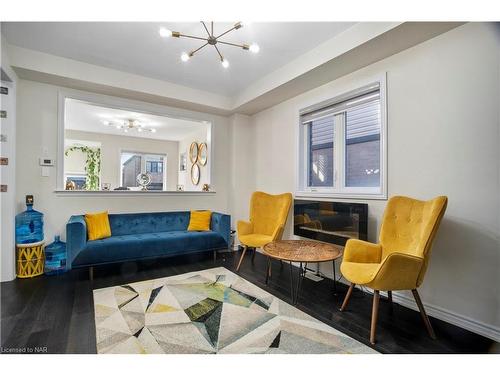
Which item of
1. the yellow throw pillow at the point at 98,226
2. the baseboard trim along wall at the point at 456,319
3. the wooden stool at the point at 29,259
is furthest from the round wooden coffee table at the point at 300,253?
the wooden stool at the point at 29,259

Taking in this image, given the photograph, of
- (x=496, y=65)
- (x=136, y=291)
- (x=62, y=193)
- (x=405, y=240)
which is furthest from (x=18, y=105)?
(x=496, y=65)

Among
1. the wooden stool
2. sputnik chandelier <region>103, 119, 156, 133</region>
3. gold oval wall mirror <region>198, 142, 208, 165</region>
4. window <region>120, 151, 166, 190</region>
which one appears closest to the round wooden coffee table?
the wooden stool

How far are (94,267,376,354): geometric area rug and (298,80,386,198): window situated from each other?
153 cm

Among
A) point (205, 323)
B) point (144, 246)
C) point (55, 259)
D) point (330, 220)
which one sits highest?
point (330, 220)

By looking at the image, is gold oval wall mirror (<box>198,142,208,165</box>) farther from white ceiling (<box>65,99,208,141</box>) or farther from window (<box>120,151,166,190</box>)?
window (<box>120,151,166,190</box>)

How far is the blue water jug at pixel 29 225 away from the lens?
2.89 m

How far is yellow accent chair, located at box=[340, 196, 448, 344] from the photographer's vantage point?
5.79 ft

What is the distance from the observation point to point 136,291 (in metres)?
2.53

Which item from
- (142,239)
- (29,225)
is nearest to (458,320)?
(142,239)

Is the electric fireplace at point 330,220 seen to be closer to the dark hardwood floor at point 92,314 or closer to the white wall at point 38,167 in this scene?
the dark hardwood floor at point 92,314

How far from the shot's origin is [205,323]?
1.93 m

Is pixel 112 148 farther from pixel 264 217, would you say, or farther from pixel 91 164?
pixel 264 217

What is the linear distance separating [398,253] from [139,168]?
24.2ft
